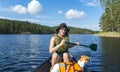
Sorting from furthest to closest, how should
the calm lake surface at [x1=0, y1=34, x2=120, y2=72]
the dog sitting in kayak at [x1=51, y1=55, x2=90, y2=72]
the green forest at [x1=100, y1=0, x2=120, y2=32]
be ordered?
the green forest at [x1=100, y1=0, x2=120, y2=32] → the calm lake surface at [x1=0, y1=34, x2=120, y2=72] → the dog sitting in kayak at [x1=51, y1=55, x2=90, y2=72]

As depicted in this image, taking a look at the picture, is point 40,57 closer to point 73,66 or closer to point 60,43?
point 60,43

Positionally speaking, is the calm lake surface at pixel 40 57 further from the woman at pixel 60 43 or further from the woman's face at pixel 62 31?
the woman's face at pixel 62 31

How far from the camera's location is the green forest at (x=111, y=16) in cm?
8556

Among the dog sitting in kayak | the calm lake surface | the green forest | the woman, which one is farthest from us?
the green forest

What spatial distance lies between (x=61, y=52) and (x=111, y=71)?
652cm

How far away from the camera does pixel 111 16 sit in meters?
89.6

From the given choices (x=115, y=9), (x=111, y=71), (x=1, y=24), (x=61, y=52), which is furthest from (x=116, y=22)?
(x=1, y=24)

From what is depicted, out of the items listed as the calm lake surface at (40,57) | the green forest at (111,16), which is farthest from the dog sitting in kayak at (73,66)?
the green forest at (111,16)

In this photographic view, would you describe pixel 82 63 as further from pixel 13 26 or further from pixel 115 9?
pixel 13 26

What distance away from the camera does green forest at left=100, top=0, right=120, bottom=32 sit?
8556 centimetres

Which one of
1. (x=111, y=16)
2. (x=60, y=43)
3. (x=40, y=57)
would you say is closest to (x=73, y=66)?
(x=60, y=43)

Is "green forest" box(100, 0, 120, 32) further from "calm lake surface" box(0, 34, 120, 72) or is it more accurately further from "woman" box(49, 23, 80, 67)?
"woman" box(49, 23, 80, 67)

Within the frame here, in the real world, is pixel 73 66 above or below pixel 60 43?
below

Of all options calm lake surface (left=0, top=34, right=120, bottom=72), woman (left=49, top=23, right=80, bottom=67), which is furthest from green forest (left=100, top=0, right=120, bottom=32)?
woman (left=49, top=23, right=80, bottom=67)
